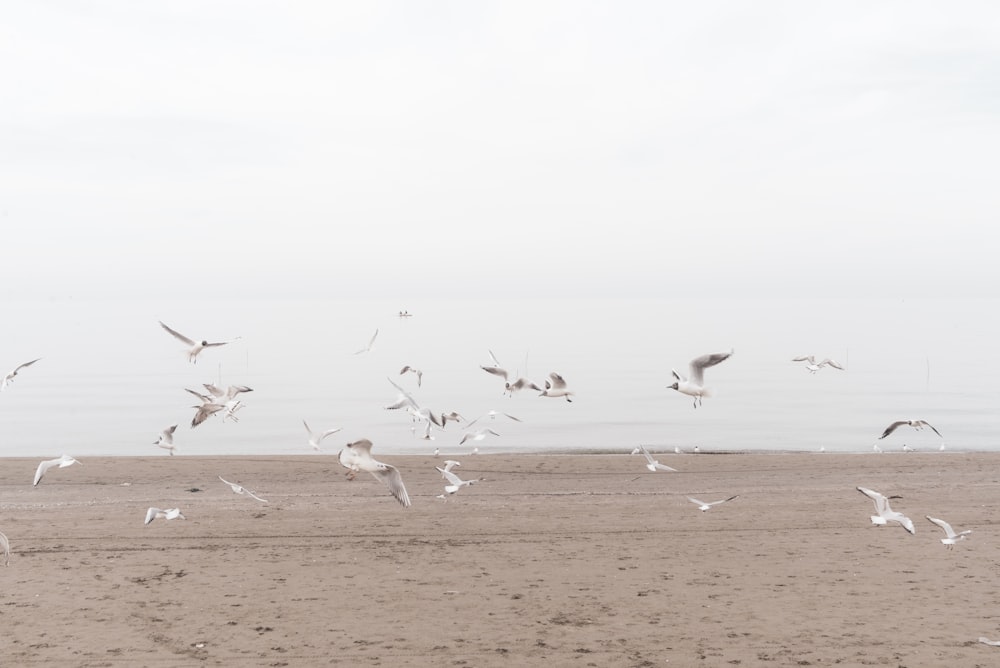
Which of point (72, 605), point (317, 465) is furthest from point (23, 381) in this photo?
point (72, 605)

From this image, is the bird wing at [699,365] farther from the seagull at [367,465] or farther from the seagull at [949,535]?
the seagull at [367,465]

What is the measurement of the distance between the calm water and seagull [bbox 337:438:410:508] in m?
12.9

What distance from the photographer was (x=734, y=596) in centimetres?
950

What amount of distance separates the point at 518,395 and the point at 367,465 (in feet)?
103

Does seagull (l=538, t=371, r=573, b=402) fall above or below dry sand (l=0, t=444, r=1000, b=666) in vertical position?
above

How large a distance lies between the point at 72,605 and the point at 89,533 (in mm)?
3183

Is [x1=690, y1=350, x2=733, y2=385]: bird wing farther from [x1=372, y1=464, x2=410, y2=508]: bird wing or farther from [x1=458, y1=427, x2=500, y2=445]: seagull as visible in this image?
[x1=458, y1=427, x2=500, y2=445]: seagull

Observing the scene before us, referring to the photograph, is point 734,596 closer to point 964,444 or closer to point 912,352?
point 964,444

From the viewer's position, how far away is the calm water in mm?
27391

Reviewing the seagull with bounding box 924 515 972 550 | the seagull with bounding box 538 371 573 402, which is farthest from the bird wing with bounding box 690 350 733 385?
the seagull with bounding box 924 515 972 550

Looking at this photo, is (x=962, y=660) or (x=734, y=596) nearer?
(x=962, y=660)

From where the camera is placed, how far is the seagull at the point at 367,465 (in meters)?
10.2

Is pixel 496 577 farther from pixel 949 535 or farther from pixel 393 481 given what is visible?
pixel 949 535

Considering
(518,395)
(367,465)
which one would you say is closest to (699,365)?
(367,465)
